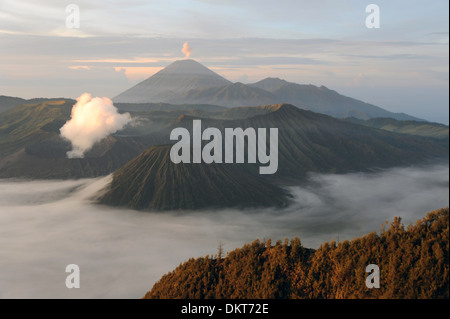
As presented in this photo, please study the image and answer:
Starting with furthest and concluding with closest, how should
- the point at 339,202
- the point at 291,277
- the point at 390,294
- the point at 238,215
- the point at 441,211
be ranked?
the point at 339,202, the point at 238,215, the point at 291,277, the point at 441,211, the point at 390,294

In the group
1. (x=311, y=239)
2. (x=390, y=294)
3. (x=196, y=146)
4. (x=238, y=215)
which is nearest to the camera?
(x=390, y=294)

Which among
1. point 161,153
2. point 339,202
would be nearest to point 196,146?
point 161,153

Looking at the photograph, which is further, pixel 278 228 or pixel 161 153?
pixel 161 153

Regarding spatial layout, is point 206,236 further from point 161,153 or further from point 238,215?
point 161,153

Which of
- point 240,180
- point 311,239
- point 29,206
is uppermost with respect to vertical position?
point 240,180

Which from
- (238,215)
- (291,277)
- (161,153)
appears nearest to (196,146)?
(161,153)

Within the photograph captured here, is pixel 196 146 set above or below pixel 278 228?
above

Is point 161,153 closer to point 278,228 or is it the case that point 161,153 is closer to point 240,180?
point 240,180
